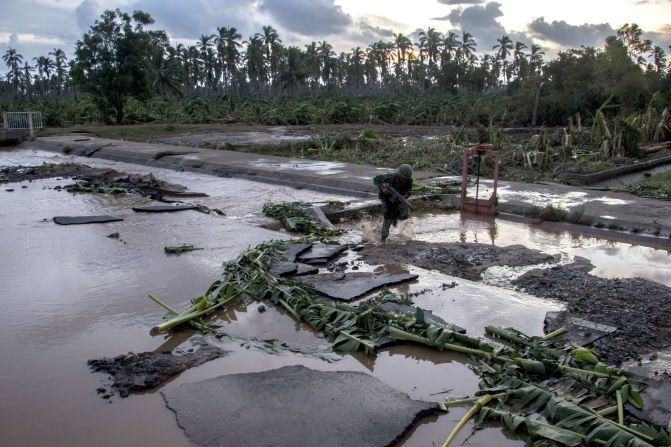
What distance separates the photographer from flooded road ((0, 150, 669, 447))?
375 cm

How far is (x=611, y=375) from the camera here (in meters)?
3.88

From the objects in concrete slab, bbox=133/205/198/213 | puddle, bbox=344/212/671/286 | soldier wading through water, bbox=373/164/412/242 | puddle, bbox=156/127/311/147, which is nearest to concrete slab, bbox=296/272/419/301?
puddle, bbox=344/212/671/286

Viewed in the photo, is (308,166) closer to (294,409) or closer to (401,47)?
(294,409)

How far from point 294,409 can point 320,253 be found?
3557 mm

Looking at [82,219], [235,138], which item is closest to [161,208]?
[82,219]

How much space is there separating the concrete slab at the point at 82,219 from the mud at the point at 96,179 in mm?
2444

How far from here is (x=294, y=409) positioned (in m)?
3.79

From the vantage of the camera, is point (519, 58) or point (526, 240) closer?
point (526, 240)

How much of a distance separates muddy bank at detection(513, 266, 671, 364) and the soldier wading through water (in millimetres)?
2198

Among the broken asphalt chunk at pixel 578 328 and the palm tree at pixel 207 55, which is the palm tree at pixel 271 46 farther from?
the broken asphalt chunk at pixel 578 328

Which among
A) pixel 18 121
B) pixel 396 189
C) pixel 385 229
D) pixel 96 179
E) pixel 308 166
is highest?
pixel 18 121

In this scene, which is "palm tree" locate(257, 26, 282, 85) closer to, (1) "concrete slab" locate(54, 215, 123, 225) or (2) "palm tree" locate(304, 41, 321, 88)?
(2) "palm tree" locate(304, 41, 321, 88)

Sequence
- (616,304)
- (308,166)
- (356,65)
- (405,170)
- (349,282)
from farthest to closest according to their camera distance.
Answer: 1. (356,65)
2. (308,166)
3. (405,170)
4. (349,282)
5. (616,304)

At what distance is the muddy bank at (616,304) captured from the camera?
468 centimetres
